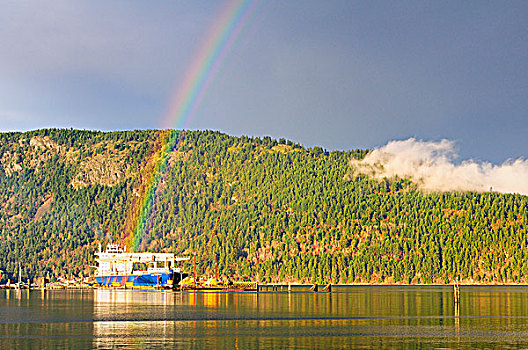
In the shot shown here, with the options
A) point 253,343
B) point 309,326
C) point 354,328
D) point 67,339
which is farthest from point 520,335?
point 67,339

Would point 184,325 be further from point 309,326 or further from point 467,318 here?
point 467,318

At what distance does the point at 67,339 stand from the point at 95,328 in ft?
47.1

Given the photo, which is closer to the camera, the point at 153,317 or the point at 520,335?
the point at 520,335

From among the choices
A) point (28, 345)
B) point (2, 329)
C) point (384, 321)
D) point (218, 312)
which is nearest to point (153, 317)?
point (218, 312)

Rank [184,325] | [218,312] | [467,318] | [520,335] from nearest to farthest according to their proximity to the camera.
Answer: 1. [520,335]
2. [184,325]
3. [467,318]
4. [218,312]

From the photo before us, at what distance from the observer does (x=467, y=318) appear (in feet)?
404

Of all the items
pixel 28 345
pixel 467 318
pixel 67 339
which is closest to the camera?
pixel 28 345

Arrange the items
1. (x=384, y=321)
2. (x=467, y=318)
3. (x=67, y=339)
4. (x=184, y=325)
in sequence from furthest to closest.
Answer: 1. (x=467, y=318)
2. (x=384, y=321)
3. (x=184, y=325)
4. (x=67, y=339)

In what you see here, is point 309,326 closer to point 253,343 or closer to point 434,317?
point 253,343

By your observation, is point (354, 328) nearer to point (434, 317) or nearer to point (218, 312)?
point (434, 317)

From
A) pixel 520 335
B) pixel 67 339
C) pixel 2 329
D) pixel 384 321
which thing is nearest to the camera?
pixel 67 339

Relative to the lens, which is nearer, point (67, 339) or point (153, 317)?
point (67, 339)

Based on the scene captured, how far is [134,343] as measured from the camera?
82938 millimetres

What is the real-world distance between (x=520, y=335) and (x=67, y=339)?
53.9 meters
